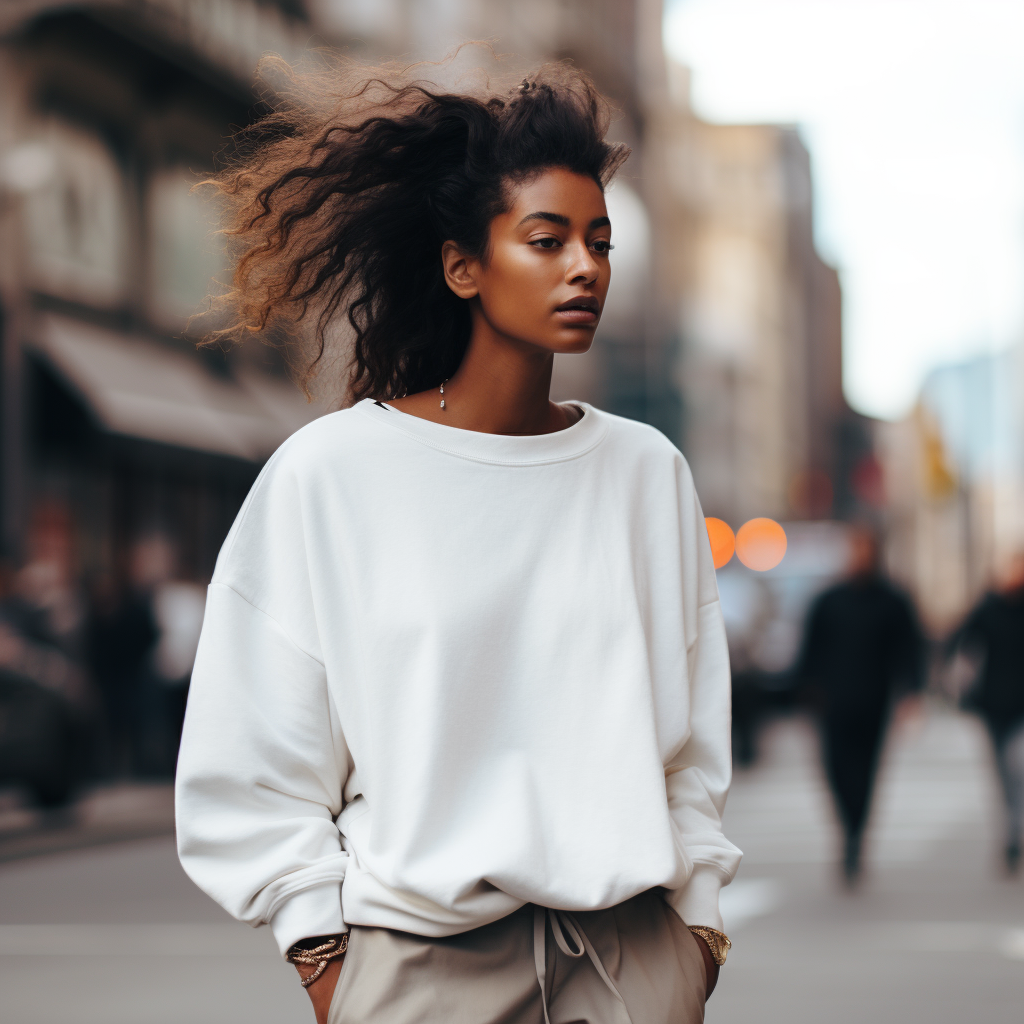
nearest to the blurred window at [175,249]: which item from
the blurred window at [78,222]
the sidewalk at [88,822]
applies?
the blurred window at [78,222]

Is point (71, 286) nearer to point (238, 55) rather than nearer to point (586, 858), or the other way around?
point (238, 55)

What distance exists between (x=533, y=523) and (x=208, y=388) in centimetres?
2165

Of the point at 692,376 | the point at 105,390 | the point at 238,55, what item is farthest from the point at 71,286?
the point at 692,376

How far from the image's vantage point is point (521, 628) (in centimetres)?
237

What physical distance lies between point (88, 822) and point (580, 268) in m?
12.1

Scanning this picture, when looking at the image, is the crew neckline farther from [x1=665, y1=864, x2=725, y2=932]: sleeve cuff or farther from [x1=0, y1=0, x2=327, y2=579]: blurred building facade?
[x1=0, y1=0, x2=327, y2=579]: blurred building facade

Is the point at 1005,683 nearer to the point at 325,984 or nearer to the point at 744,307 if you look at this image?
the point at 325,984

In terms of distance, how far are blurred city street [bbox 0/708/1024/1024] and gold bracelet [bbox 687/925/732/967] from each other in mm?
4273

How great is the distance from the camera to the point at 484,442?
243 centimetres

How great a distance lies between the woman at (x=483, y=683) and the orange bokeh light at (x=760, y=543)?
3925 cm

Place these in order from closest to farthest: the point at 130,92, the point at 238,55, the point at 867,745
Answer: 1. the point at 867,745
2. the point at 130,92
3. the point at 238,55

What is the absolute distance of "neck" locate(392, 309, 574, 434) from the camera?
8.23ft

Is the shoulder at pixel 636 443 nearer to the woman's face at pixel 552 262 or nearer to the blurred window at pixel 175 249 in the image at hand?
the woman's face at pixel 552 262

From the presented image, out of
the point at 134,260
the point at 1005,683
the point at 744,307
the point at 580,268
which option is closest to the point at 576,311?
the point at 580,268
